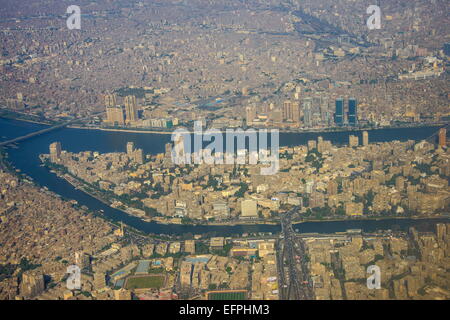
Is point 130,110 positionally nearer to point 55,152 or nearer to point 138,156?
point 55,152

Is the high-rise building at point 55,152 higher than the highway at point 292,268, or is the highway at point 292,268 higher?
the high-rise building at point 55,152

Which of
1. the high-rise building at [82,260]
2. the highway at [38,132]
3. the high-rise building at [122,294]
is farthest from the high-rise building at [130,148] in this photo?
the high-rise building at [122,294]

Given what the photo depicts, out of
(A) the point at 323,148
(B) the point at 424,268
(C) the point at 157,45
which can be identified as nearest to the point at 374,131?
(A) the point at 323,148

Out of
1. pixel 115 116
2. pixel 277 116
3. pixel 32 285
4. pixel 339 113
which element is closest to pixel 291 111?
pixel 277 116

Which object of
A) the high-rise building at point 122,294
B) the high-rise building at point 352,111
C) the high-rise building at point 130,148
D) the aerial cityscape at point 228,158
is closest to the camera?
the high-rise building at point 122,294

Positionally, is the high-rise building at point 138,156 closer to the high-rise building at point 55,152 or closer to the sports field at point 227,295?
the high-rise building at point 55,152
